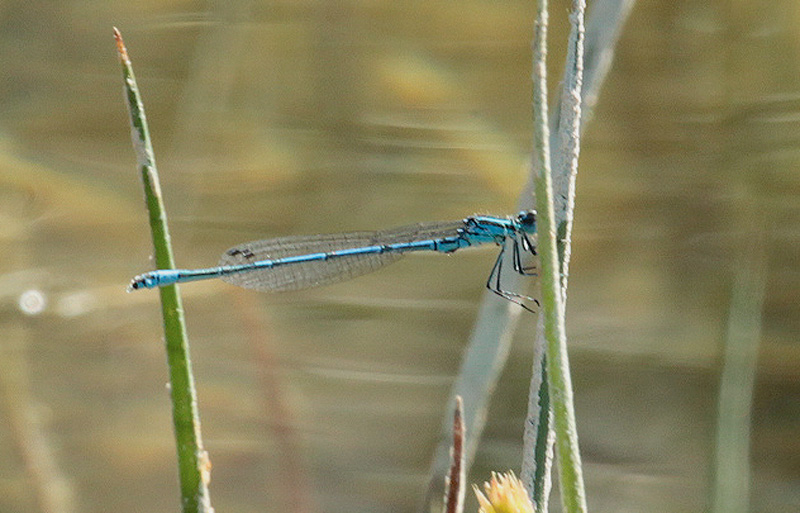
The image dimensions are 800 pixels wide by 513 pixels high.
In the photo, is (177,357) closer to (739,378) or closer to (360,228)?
(739,378)

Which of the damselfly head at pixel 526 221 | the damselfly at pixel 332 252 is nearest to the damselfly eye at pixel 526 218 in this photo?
the damselfly head at pixel 526 221

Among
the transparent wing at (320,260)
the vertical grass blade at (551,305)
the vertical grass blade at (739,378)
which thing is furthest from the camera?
the transparent wing at (320,260)

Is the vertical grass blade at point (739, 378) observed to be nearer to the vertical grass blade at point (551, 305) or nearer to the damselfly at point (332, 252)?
the damselfly at point (332, 252)

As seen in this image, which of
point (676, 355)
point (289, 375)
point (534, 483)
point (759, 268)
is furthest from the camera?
point (289, 375)

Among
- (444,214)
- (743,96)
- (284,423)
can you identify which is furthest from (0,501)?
(743,96)

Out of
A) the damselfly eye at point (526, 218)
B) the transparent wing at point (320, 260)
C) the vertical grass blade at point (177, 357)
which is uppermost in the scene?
the transparent wing at point (320, 260)

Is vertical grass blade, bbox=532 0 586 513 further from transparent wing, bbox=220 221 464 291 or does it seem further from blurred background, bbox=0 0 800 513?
blurred background, bbox=0 0 800 513

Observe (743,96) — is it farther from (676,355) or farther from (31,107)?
(31,107)
